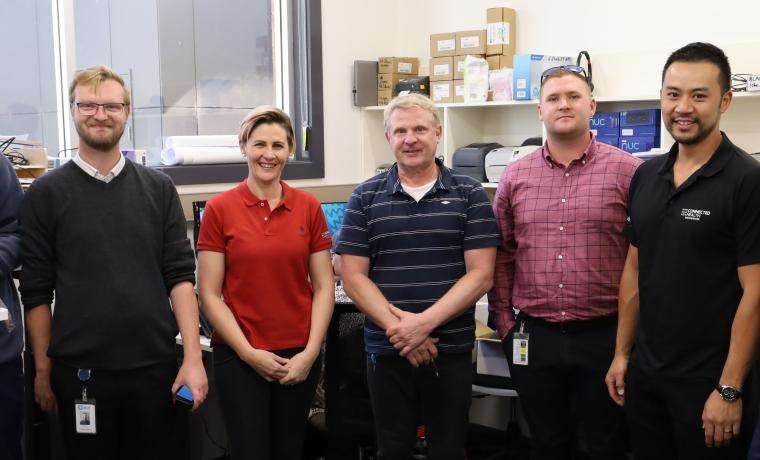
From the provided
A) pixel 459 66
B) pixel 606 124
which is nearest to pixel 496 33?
pixel 459 66

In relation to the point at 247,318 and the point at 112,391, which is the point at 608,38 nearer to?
the point at 247,318

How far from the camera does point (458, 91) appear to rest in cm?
442

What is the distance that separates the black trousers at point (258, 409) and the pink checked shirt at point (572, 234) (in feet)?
2.19

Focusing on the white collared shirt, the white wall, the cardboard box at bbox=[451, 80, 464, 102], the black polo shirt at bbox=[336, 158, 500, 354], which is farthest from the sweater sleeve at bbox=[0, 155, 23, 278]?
the cardboard box at bbox=[451, 80, 464, 102]

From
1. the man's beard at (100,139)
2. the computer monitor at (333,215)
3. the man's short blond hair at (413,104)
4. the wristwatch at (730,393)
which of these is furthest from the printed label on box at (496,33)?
the wristwatch at (730,393)

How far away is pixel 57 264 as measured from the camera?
2074mm

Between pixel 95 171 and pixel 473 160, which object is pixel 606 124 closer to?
pixel 473 160

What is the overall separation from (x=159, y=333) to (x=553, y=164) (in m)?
1.21

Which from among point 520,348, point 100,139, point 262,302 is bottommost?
point 520,348

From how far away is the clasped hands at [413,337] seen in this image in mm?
2191

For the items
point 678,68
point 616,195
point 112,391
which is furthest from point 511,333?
point 112,391

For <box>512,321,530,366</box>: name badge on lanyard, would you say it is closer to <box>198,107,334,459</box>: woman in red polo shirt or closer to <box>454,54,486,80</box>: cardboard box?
<box>198,107,334,459</box>: woman in red polo shirt

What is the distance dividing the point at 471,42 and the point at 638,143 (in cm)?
115

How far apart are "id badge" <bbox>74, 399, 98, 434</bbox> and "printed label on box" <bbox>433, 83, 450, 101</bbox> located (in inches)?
115
